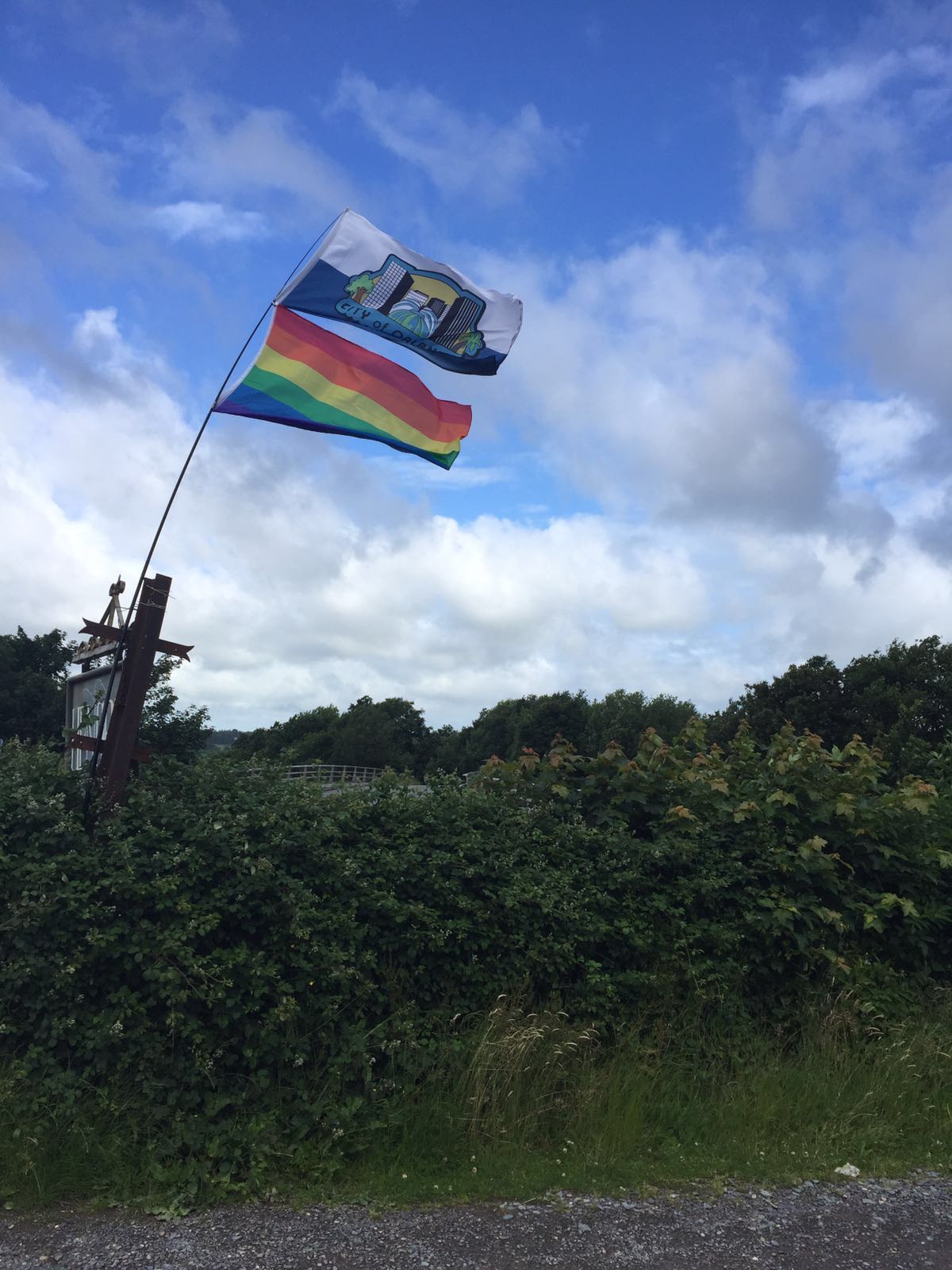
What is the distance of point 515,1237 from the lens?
3.58 metres

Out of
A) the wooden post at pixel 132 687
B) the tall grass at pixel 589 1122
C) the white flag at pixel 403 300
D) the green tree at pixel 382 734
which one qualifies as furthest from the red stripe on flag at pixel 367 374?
the green tree at pixel 382 734

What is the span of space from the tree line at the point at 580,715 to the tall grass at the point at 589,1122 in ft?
9.12

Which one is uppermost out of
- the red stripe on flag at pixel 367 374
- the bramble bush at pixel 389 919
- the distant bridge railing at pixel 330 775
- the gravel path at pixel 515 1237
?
the red stripe on flag at pixel 367 374

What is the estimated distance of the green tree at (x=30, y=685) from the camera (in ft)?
169

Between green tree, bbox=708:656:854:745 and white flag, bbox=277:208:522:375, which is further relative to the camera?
green tree, bbox=708:656:854:745

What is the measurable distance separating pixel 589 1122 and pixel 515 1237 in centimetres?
99

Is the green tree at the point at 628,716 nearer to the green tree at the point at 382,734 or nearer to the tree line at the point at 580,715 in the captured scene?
the tree line at the point at 580,715

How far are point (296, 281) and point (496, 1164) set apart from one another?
4861 millimetres

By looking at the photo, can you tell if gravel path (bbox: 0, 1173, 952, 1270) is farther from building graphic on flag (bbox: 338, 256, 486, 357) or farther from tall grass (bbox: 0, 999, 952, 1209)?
building graphic on flag (bbox: 338, 256, 486, 357)

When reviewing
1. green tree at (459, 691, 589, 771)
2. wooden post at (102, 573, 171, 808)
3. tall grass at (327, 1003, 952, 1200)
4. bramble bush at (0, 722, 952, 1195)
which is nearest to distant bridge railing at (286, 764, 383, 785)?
bramble bush at (0, 722, 952, 1195)

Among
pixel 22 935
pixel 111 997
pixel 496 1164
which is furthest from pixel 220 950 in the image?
pixel 496 1164

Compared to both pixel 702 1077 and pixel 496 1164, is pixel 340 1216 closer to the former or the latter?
pixel 496 1164

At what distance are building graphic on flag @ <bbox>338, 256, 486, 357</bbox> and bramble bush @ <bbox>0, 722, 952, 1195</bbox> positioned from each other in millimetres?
2959

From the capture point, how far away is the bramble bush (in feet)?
13.4
